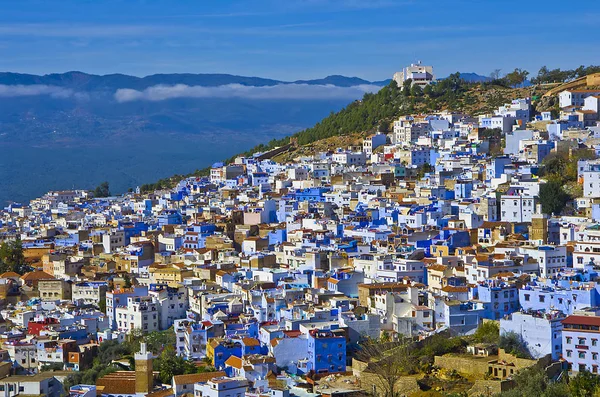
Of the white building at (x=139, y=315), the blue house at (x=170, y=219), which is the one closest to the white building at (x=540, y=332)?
the white building at (x=139, y=315)

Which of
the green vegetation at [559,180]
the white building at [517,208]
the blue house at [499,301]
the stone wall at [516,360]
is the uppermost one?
the green vegetation at [559,180]

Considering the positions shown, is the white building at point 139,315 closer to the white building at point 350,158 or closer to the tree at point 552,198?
the tree at point 552,198

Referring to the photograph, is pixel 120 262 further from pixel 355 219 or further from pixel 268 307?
pixel 268 307

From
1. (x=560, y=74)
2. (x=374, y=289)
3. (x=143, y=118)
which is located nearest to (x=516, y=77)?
(x=560, y=74)

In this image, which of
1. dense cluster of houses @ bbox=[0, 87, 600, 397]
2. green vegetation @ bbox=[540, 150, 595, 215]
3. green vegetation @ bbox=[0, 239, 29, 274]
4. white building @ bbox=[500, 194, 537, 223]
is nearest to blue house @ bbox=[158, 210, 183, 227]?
dense cluster of houses @ bbox=[0, 87, 600, 397]

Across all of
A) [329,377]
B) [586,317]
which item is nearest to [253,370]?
[329,377]

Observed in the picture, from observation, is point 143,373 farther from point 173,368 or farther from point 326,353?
point 326,353

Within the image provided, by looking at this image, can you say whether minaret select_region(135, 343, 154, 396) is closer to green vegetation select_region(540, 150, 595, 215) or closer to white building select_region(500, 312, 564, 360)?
white building select_region(500, 312, 564, 360)
